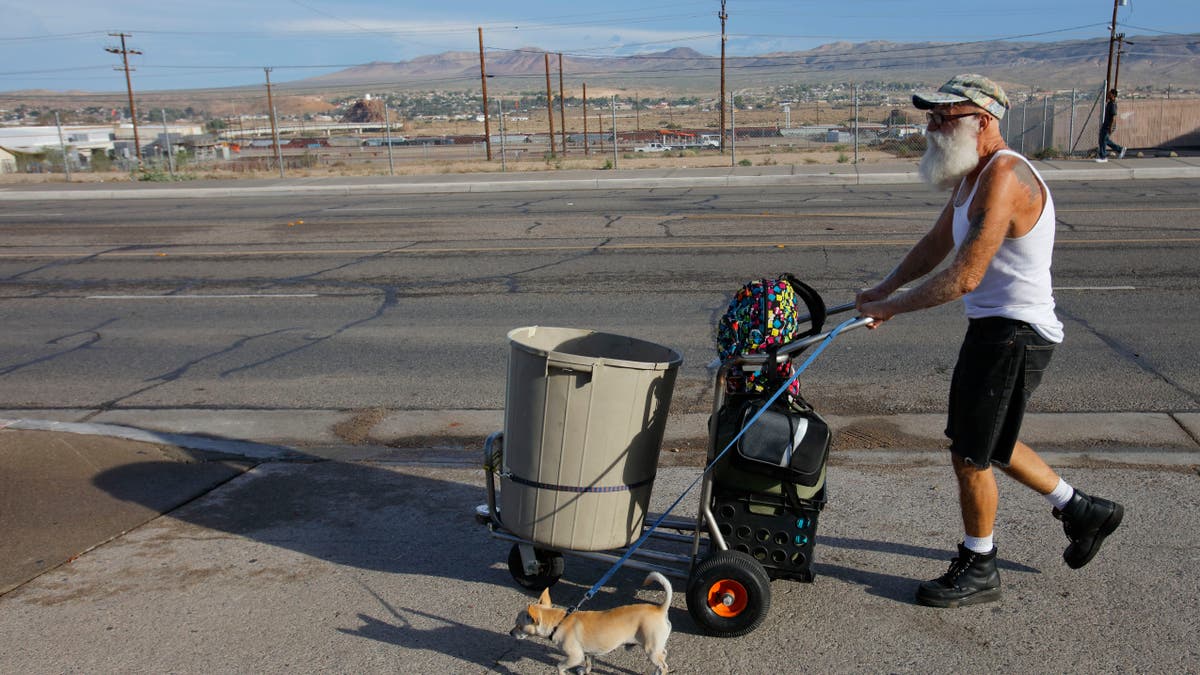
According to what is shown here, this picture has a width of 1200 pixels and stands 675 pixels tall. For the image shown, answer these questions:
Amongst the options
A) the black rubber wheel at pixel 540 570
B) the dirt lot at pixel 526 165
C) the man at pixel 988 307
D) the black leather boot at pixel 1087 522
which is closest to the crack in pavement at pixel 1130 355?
the black leather boot at pixel 1087 522

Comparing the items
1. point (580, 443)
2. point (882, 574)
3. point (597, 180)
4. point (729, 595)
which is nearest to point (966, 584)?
point (882, 574)

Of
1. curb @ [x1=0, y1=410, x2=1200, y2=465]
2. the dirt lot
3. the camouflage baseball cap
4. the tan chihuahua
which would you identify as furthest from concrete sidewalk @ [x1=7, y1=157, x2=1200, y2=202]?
the tan chihuahua

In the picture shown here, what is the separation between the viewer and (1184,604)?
11.8 ft

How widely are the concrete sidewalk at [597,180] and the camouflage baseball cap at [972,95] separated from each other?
58.1 feet

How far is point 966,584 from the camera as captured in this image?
3.69 metres

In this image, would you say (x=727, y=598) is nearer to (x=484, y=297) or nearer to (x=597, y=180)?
(x=484, y=297)

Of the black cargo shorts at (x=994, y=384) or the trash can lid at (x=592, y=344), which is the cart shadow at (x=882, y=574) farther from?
the trash can lid at (x=592, y=344)

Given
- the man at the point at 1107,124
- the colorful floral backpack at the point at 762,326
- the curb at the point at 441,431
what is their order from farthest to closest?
the man at the point at 1107,124, the curb at the point at 441,431, the colorful floral backpack at the point at 762,326

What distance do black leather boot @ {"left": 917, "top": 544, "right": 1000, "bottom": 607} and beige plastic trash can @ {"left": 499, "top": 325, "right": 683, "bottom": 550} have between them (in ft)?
3.59

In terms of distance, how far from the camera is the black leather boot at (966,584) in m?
3.68

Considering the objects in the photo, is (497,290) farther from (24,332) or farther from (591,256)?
(24,332)

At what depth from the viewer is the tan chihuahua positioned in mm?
3217

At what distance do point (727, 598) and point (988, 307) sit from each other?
134cm

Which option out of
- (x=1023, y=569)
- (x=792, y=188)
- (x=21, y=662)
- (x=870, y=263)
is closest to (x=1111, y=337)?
(x=870, y=263)
